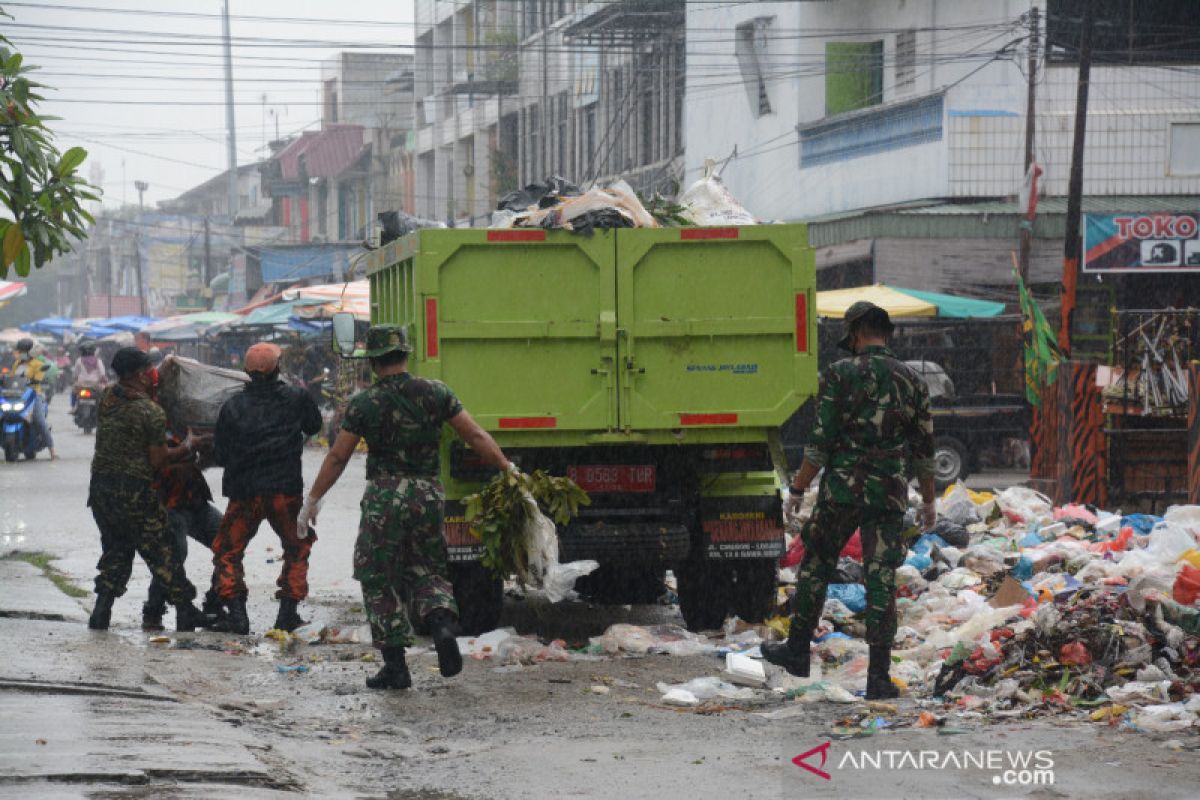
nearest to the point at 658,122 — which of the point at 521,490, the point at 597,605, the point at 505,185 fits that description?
A: the point at 505,185

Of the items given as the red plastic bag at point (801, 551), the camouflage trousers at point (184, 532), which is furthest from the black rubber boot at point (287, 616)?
the red plastic bag at point (801, 551)

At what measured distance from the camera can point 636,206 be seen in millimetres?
10203

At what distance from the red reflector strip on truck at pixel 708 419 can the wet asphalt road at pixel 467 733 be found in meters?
1.41

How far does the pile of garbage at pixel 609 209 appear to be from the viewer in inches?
385

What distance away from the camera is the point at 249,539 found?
10.1 m

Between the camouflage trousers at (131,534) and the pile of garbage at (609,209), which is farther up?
the pile of garbage at (609,209)

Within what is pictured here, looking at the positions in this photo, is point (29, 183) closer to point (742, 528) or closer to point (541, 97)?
point (742, 528)

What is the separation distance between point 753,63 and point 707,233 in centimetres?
2554

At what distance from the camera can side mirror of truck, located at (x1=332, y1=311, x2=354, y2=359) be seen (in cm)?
1151

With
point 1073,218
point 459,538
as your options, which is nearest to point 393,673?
point 459,538

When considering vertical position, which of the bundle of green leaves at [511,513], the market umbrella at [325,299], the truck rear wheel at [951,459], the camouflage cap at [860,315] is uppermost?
the camouflage cap at [860,315]

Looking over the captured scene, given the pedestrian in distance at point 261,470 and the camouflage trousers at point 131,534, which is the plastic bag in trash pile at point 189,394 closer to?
the pedestrian in distance at point 261,470

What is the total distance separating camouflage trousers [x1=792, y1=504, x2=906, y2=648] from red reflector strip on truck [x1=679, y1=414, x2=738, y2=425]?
1.85 meters

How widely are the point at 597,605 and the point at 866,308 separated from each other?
4.39 meters
